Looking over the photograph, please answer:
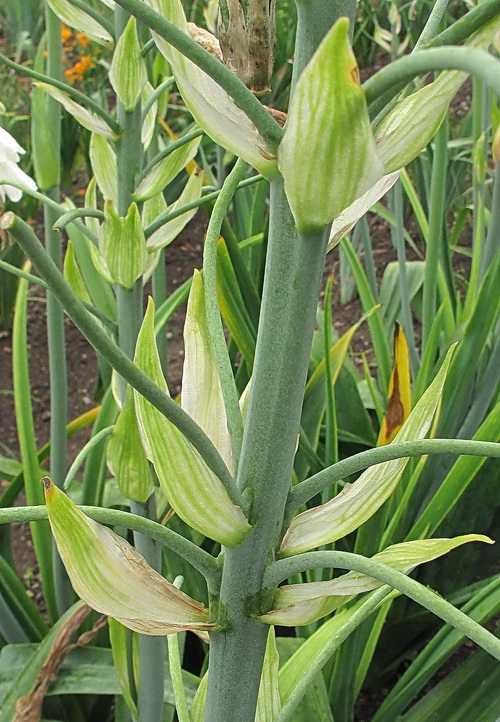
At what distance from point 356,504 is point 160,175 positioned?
444 millimetres

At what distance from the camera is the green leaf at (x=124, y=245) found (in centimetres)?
69

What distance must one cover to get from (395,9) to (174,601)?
1252 mm

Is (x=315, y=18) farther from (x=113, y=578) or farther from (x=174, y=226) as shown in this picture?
(x=174, y=226)

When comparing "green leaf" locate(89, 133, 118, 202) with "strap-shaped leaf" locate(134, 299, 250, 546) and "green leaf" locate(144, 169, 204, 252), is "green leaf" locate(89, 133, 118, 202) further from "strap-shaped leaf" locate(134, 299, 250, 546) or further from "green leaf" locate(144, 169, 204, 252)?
"strap-shaped leaf" locate(134, 299, 250, 546)

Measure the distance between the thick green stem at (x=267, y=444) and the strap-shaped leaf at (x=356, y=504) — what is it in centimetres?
2

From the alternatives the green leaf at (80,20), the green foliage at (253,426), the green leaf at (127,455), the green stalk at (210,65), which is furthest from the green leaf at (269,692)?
the green leaf at (80,20)

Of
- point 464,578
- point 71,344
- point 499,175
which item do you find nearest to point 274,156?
point 499,175

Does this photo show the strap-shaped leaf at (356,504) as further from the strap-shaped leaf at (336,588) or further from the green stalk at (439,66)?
the green stalk at (439,66)

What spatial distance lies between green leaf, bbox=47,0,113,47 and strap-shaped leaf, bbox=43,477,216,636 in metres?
0.56

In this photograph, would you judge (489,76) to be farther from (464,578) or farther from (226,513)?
(464,578)

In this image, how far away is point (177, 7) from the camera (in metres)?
0.41

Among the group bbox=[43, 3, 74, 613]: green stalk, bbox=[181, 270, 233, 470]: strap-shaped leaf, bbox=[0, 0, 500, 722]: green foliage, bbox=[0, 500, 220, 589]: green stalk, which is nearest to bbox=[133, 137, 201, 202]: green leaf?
bbox=[0, 0, 500, 722]: green foliage

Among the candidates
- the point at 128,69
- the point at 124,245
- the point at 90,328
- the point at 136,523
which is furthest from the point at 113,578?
the point at 128,69

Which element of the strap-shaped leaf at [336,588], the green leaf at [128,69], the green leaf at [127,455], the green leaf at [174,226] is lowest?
the strap-shaped leaf at [336,588]
